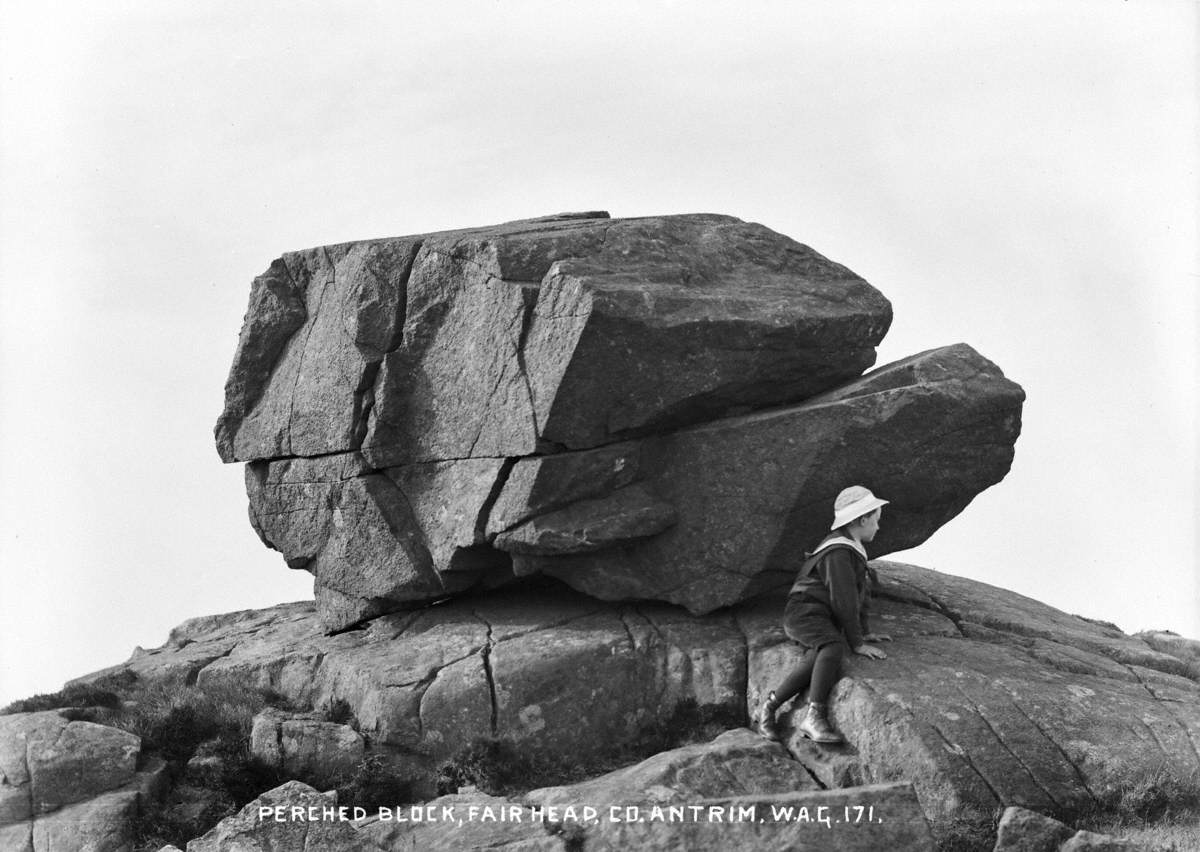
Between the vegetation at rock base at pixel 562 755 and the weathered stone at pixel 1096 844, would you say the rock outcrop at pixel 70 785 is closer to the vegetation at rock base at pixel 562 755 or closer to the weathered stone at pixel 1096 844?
the vegetation at rock base at pixel 562 755

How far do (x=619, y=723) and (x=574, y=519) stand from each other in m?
2.99

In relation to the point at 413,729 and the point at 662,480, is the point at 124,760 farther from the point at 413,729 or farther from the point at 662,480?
the point at 662,480

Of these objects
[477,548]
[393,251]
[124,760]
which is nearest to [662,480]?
[477,548]

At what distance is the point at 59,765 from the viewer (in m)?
18.7

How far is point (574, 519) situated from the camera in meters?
19.6

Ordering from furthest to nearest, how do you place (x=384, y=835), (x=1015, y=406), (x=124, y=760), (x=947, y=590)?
(x=947, y=590)
(x=1015, y=406)
(x=124, y=760)
(x=384, y=835)

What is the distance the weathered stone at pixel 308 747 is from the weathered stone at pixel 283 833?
2212 mm

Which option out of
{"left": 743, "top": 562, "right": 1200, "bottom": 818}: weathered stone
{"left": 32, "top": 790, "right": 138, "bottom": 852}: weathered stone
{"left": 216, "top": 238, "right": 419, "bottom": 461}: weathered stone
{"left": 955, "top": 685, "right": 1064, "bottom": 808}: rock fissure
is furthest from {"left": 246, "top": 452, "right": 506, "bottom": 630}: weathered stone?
{"left": 955, "top": 685, "right": 1064, "bottom": 808}: rock fissure

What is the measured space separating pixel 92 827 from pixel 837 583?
10483 millimetres

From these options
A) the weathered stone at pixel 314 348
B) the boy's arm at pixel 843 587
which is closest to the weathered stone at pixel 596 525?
the boy's arm at pixel 843 587

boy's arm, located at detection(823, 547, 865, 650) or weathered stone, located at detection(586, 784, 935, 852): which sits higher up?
boy's arm, located at detection(823, 547, 865, 650)

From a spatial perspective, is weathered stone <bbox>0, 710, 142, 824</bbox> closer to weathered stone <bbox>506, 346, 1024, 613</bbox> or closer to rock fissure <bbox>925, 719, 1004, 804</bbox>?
weathered stone <bbox>506, 346, 1024, 613</bbox>

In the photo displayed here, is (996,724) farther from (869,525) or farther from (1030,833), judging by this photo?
(869,525)

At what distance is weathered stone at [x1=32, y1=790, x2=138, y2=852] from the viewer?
17781 mm
